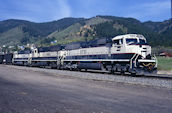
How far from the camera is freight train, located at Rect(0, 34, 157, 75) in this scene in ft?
56.7

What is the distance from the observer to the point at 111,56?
19.8m

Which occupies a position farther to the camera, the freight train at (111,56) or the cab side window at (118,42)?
the cab side window at (118,42)

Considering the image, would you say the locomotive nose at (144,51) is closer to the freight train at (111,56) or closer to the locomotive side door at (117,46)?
the freight train at (111,56)

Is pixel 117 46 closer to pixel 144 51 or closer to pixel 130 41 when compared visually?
pixel 130 41

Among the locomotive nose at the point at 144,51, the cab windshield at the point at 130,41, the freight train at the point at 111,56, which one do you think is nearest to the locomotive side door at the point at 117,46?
the freight train at the point at 111,56

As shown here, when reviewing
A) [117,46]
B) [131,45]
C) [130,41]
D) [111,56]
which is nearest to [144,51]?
[131,45]

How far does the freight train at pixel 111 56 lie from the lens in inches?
681

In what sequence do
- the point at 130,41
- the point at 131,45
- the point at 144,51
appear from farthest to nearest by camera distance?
the point at 130,41
the point at 131,45
the point at 144,51

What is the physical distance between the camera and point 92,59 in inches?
898

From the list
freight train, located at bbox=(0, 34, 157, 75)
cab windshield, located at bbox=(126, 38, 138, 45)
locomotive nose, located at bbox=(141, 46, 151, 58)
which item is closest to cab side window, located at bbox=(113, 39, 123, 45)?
freight train, located at bbox=(0, 34, 157, 75)

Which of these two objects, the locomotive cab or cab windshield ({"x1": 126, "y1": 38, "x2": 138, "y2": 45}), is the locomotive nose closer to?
the locomotive cab

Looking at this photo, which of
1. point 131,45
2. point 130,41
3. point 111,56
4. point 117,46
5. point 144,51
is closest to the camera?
point 144,51

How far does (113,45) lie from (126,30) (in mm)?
183109

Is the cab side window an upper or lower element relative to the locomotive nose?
upper
